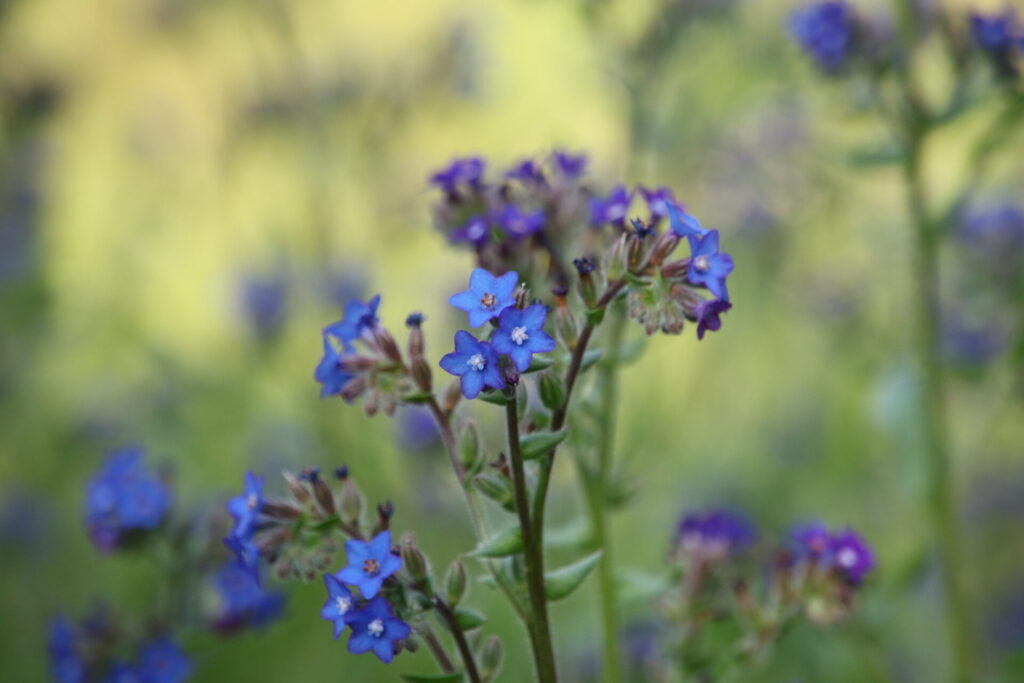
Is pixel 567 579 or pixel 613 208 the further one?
pixel 613 208

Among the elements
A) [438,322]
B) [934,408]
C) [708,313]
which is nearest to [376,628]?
[708,313]

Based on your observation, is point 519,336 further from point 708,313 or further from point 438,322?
point 438,322

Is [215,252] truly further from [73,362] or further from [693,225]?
[693,225]

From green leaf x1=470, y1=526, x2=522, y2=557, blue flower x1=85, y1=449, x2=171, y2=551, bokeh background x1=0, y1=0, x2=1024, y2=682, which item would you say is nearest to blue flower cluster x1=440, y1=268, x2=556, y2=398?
green leaf x1=470, y1=526, x2=522, y2=557

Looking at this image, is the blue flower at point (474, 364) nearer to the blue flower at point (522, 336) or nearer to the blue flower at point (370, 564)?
the blue flower at point (522, 336)

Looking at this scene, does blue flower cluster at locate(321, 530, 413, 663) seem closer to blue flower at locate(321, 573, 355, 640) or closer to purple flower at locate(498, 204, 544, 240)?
blue flower at locate(321, 573, 355, 640)

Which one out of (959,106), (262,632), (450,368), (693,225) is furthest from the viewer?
(959,106)

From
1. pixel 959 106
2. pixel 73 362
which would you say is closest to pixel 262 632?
pixel 959 106
